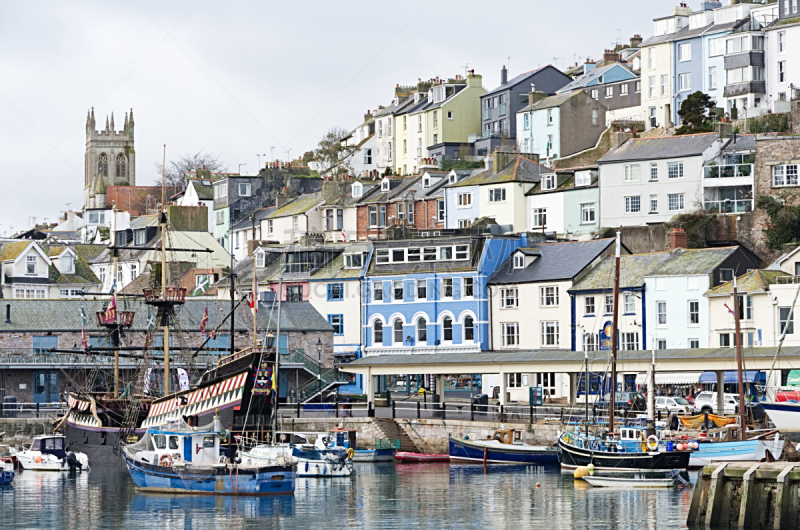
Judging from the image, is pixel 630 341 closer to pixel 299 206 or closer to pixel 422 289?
pixel 422 289

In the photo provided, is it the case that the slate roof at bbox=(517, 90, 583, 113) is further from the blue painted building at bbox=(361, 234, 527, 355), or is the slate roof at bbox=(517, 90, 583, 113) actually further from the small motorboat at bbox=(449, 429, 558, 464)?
the small motorboat at bbox=(449, 429, 558, 464)

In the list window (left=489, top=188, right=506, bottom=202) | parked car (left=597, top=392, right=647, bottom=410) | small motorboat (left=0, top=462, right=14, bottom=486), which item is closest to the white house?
window (left=489, top=188, right=506, bottom=202)

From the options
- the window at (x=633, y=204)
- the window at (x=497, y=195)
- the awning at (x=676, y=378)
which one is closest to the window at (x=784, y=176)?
the window at (x=633, y=204)

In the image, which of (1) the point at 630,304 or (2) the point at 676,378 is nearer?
(2) the point at 676,378

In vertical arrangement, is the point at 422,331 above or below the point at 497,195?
below

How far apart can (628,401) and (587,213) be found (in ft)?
85.8

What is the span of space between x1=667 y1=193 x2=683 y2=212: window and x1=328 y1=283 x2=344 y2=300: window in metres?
21.0

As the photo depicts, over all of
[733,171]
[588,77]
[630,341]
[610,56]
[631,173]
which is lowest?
[630,341]

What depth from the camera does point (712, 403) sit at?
65.8 meters

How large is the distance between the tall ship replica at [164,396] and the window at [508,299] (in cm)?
1448

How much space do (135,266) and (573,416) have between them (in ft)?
179

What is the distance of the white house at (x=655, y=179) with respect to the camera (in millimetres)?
86500

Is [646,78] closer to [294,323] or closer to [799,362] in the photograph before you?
[294,323]

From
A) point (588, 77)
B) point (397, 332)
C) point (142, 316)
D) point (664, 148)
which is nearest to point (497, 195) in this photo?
point (664, 148)
